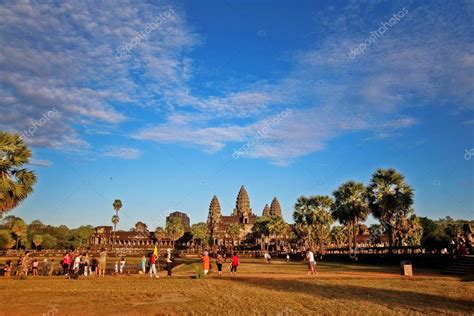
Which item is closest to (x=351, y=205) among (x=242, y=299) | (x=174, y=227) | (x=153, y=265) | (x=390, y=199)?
(x=390, y=199)

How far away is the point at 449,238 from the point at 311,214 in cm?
3053

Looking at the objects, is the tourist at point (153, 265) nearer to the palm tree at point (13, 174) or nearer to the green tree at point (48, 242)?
the palm tree at point (13, 174)

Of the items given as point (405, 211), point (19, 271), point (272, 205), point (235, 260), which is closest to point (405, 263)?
point (235, 260)

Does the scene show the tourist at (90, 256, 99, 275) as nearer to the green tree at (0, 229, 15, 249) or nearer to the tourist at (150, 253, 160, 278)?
the tourist at (150, 253, 160, 278)

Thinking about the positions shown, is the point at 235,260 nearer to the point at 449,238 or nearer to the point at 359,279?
the point at 359,279

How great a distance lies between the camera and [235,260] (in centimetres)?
2459

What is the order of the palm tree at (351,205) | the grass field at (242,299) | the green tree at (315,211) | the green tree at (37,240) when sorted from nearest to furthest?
the grass field at (242,299), the palm tree at (351,205), the green tree at (315,211), the green tree at (37,240)

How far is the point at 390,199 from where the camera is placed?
40594mm

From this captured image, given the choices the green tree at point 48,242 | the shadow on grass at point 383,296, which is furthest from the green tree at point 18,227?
the shadow on grass at point 383,296

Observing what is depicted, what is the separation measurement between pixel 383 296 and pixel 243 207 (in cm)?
17721

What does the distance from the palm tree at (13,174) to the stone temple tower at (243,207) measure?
168761 millimetres

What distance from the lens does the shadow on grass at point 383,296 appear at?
13078 millimetres

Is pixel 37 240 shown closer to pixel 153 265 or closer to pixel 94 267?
pixel 94 267

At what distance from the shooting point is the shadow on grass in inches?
515
